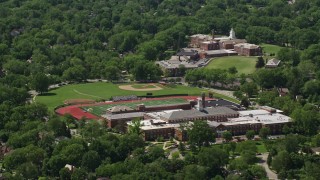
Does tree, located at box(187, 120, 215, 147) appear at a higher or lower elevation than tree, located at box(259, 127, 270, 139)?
higher

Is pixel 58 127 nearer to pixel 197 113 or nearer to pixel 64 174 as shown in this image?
pixel 64 174

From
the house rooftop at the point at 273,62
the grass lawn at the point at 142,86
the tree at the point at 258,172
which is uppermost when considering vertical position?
the house rooftop at the point at 273,62

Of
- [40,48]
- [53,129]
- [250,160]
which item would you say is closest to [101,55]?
[40,48]

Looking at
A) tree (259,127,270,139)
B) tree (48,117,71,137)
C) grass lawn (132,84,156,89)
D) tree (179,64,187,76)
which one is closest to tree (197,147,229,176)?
tree (259,127,270,139)

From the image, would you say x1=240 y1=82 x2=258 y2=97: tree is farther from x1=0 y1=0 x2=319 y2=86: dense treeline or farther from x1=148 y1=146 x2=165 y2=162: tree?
x1=148 y1=146 x2=165 y2=162: tree

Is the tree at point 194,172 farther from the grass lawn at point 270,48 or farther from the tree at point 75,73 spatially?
the grass lawn at point 270,48

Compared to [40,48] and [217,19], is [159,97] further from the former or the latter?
[217,19]

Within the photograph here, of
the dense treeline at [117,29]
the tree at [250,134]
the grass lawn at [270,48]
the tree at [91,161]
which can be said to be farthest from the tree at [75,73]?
the tree at [91,161]
